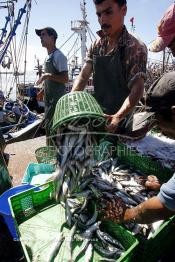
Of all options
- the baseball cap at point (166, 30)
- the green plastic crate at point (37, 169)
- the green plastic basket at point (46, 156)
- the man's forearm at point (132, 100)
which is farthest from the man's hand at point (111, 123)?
the green plastic basket at point (46, 156)

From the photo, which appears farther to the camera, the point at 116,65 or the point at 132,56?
the point at 116,65

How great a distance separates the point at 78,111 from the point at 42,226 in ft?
4.42

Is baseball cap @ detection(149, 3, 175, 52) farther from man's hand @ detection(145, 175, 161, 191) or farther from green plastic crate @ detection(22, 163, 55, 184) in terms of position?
green plastic crate @ detection(22, 163, 55, 184)

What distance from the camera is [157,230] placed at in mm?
2500

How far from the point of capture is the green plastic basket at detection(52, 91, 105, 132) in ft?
8.25

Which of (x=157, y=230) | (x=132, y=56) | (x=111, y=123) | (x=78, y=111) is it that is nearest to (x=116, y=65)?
(x=132, y=56)

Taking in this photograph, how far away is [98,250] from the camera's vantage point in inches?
102

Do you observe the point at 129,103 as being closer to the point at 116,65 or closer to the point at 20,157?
the point at 116,65

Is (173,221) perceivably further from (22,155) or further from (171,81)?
(22,155)

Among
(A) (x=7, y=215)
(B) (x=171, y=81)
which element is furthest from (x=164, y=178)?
(A) (x=7, y=215)

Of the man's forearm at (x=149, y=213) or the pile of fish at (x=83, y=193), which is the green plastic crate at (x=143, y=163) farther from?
the man's forearm at (x=149, y=213)

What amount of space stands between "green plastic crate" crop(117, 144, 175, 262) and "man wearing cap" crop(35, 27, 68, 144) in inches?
84.9

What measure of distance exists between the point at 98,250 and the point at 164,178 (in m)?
1.38

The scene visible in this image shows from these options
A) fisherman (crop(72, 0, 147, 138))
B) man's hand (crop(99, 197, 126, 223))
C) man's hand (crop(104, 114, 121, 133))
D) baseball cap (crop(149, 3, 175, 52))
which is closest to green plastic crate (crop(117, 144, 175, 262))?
man's hand (crop(99, 197, 126, 223))
